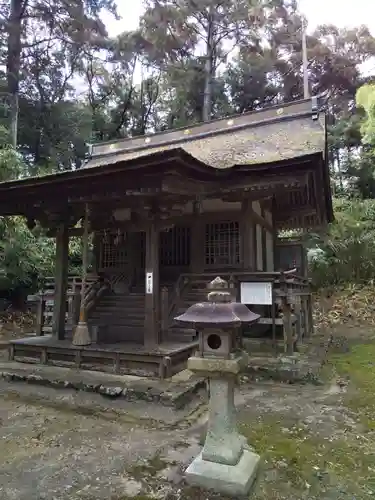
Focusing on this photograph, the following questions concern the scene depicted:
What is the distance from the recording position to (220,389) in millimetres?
3229

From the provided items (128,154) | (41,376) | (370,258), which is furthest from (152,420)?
(370,258)

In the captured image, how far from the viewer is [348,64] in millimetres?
24188

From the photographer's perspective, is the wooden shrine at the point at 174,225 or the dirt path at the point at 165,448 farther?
the wooden shrine at the point at 174,225

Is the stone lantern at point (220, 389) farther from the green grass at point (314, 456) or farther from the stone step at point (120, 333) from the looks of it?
the stone step at point (120, 333)

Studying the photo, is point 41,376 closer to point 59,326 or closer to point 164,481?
point 59,326

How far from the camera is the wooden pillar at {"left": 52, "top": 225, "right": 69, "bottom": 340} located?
7.50 meters


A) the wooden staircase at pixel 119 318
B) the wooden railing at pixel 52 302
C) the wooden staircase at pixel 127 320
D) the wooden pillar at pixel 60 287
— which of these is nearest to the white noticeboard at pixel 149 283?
the wooden staircase at pixel 127 320

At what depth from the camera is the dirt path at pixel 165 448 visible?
9.78 feet

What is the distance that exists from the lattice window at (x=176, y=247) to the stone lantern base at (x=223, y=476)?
6.71m

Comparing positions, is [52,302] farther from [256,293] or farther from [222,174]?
[222,174]

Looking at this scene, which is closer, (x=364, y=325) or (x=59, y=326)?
(x=59, y=326)

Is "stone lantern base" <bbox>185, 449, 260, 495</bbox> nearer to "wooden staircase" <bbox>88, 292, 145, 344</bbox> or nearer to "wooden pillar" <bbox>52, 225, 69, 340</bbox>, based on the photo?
"wooden staircase" <bbox>88, 292, 145, 344</bbox>

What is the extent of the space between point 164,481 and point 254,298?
4.38 metres

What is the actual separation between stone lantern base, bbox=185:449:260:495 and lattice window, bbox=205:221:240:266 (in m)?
5.97
